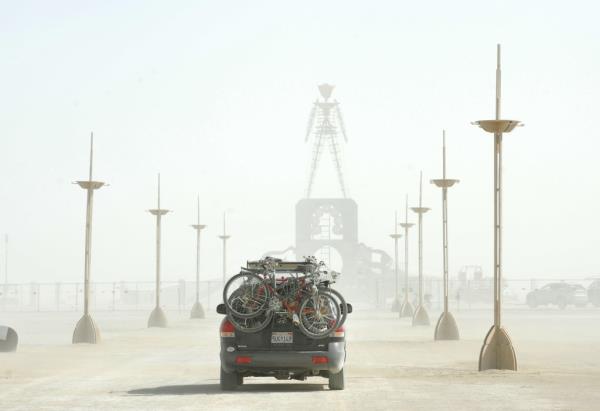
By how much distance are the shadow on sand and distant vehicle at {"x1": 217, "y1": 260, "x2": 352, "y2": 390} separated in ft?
1.99

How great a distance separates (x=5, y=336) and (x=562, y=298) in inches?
2429

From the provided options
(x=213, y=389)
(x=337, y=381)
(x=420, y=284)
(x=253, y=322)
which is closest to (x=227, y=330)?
(x=253, y=322)

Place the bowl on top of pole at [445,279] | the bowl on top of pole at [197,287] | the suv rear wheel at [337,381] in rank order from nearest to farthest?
the suv rear wheel at [337,381], the bowl on top of pole at [445,279], the bowl on top of pole at [197,287]

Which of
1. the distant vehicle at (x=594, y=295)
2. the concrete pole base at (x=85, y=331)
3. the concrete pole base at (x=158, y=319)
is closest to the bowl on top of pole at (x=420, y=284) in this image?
the concrete pole base at (x=158, y=319)

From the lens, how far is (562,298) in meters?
92.1

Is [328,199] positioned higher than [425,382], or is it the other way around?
[328,199]

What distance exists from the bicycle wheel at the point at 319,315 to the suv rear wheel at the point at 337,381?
0.92 m

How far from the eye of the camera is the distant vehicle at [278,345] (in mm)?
21141

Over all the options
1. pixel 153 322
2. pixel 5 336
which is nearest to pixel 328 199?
pixel 153 322

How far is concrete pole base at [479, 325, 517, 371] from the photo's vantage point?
26500 mm

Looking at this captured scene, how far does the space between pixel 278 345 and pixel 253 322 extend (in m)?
0.52

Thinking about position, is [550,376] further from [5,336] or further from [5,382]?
[5,336]

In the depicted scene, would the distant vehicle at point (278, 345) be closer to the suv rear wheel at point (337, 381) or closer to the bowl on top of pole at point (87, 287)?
the suv rear wheel at point (337, 381)

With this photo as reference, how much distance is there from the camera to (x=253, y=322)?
70.2 feet
